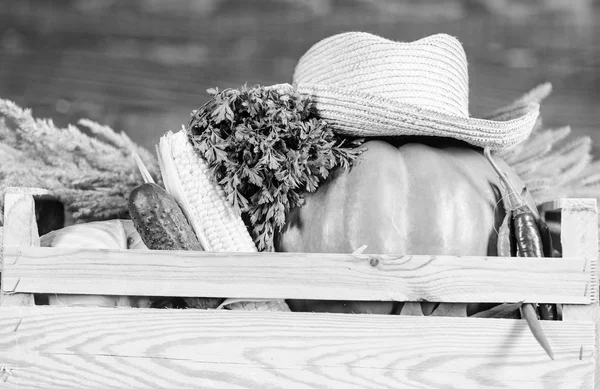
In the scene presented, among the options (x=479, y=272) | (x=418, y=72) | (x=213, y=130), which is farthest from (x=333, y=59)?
(x=479, y=272)

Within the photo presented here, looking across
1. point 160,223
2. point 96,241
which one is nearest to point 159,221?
point 160,223

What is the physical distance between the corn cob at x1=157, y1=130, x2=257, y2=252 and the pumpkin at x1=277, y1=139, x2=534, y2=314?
0.10 meters

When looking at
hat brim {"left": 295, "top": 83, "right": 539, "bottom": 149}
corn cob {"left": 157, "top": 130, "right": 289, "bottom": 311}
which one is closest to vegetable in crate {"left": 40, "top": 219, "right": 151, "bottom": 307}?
corn cob {"left": 157, "top": 130, "right": 289, "bottom": 311}

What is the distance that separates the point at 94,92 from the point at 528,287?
1608mm

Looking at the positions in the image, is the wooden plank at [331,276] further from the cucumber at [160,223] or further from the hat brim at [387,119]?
the hat brim at [387,119]

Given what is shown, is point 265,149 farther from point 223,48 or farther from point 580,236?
point 223,48

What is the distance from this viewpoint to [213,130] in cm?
113

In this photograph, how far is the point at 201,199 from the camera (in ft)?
3.72

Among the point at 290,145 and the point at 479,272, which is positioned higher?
the point at 290,145

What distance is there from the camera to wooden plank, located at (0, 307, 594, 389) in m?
0.96

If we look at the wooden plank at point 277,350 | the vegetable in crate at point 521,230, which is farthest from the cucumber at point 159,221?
the vegetable in crate at point 521,230

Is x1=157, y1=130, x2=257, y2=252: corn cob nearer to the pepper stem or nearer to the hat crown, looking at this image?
the hat crown

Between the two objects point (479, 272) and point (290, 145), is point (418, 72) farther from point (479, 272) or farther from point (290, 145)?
point (479, 272)

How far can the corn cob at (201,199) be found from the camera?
3.66ft
